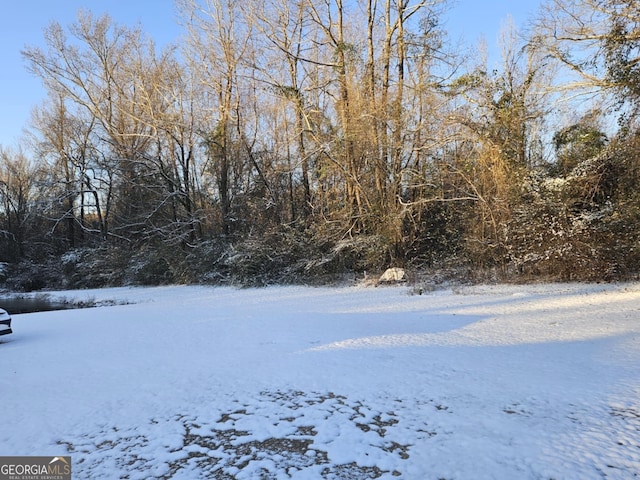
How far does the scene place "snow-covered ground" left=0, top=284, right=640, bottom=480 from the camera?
3.11 metres

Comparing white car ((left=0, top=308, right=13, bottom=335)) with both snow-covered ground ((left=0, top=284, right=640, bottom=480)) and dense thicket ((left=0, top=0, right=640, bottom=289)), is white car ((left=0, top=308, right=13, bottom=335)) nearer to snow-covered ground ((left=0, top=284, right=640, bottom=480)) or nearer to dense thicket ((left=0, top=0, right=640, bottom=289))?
snow-covered ground ((left=0, top=284, right=640, bottom=480))

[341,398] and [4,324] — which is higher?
[4,324]

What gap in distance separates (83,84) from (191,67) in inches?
340

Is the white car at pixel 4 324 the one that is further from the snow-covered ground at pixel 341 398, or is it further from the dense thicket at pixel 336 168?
the dense thicket at pixel 336 168

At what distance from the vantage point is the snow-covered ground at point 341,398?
3.11m

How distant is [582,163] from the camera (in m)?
13.1

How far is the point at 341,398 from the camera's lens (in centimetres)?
441

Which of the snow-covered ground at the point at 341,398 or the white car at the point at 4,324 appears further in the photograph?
the white car at the point at 4,324

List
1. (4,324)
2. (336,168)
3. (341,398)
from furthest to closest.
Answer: (336,168) < (4,324) < (341,398)

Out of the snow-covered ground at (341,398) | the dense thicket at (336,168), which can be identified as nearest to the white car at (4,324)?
the snow-covered ground at (341,398)

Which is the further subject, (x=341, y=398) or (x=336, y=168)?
(x=336, y=168)

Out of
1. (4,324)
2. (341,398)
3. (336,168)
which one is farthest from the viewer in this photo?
(336,168)

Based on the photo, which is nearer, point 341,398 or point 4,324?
point 341,398

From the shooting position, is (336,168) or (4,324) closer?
(4,324)
